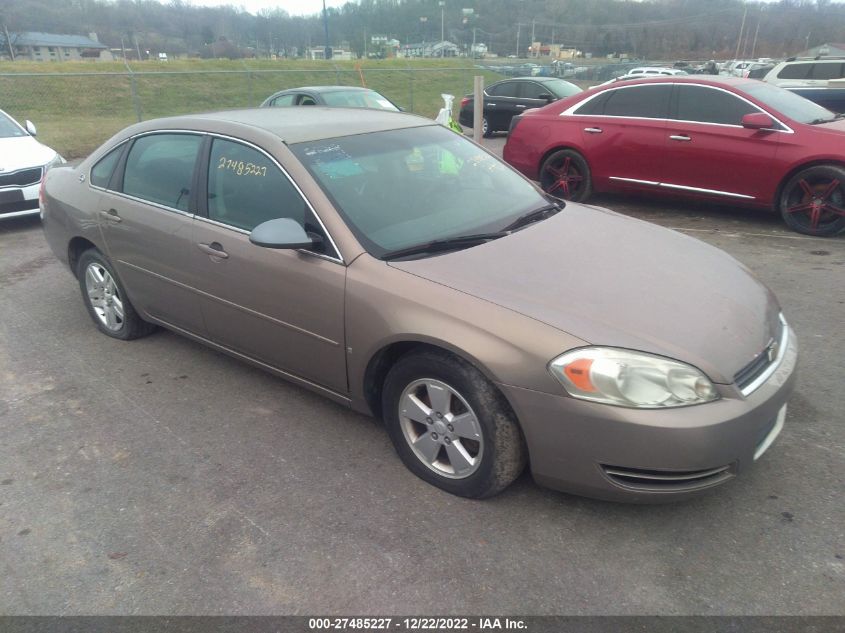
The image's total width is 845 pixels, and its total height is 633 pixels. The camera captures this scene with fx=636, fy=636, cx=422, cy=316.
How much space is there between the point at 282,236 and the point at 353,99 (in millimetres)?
9000

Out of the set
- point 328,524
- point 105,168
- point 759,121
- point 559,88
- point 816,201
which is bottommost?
point 328,524

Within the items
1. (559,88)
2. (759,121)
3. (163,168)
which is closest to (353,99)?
(559,88)

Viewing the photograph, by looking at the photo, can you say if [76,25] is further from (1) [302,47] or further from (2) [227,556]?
(2) [227,556]

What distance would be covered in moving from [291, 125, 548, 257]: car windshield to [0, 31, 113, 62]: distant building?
57.6 metres

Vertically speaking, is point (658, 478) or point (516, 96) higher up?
point (516, 96)

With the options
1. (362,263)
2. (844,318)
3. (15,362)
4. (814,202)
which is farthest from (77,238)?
(814,202)

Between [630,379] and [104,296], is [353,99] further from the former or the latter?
[630,379]

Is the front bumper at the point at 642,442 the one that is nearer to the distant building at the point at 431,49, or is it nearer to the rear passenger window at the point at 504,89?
the rear passenger window at the point at 504,89

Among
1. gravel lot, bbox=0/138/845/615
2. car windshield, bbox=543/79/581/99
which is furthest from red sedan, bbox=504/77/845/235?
car windshield, bbox=543/79/581/99

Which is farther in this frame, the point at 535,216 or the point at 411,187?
the point at 535,216

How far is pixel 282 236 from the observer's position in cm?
296

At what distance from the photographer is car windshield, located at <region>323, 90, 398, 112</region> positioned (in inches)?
439

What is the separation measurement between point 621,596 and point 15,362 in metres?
4.03

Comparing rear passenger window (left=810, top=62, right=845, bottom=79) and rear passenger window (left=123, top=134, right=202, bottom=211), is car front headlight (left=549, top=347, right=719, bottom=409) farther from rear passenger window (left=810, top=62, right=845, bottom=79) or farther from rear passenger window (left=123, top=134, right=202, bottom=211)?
rear passenger window (left=810, top=62, right=845, bottom=79)
